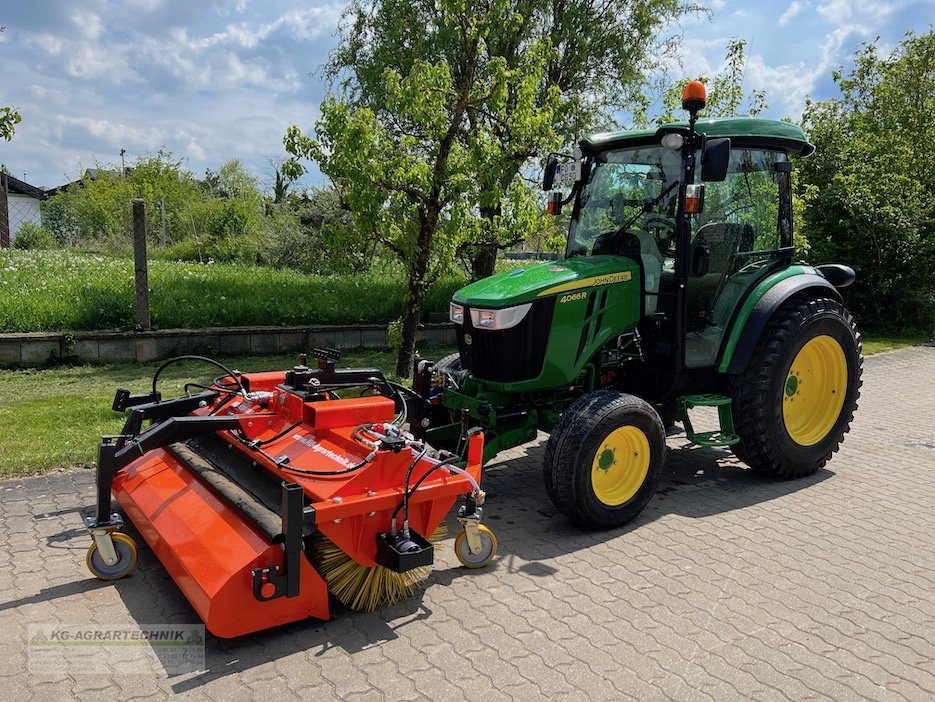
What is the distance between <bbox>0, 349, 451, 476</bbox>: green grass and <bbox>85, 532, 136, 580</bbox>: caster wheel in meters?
2.04

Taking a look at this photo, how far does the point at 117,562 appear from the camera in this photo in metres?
3.81

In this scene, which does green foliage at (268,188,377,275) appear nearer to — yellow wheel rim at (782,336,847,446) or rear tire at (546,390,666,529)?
yellow wheel rim at (782,336,847,446)

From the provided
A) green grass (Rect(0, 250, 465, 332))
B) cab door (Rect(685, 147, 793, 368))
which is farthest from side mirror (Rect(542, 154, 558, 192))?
green grass (Rect(0, 250, 465, 332))

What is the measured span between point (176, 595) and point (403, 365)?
5.17 m

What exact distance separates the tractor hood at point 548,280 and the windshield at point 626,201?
264mm

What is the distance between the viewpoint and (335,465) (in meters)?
3.72

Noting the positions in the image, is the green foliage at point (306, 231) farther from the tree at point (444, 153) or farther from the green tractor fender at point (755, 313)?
the green tractor fender at point (755, 313)

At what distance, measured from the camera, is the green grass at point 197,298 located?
9.67 m

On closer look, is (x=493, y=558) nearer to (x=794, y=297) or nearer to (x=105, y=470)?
(x=105, y=470)

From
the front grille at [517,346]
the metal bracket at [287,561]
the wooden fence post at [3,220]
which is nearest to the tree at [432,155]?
the front grille at [517,346]

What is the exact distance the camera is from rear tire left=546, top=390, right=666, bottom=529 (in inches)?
170

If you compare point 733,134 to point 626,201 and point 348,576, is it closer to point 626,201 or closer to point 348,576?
point 626,201

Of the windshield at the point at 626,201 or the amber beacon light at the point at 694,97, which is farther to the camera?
the windshield at the point at 626,201

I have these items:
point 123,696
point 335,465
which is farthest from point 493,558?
point 123,696
